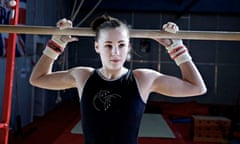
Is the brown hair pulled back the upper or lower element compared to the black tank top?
upper

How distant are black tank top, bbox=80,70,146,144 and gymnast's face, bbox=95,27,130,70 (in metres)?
0.08

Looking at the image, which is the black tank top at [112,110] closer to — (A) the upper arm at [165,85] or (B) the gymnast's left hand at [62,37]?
(A) the upper arm at [165,85]

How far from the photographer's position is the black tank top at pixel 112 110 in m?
1.65

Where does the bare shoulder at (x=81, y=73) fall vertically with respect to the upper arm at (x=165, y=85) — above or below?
above

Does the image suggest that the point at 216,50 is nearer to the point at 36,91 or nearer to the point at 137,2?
the point at 137,2

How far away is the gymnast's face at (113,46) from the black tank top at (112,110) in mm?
83

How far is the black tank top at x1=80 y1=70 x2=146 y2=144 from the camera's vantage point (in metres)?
1.65

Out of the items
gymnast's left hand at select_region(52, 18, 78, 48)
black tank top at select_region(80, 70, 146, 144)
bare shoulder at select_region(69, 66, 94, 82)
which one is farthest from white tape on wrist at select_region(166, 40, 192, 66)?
gymnast's left hand at select_region(52, 18, 78, 48)

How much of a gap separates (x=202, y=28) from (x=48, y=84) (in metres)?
7.47

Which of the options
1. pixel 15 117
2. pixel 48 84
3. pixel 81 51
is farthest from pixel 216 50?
pixel 48 84

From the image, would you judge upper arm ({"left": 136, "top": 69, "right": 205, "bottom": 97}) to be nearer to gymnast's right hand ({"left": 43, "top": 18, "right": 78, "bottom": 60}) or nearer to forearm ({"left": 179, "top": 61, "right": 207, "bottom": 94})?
forearm ({"left": 179, "top": 61, "right": 207, "bottom": 94})

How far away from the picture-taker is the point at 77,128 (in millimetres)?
4277

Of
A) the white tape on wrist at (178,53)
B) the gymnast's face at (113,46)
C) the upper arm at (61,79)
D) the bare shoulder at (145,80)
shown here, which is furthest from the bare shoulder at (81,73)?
the white tape on wrist at (178,53)

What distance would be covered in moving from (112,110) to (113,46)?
28 centimetres
